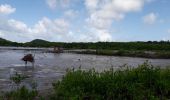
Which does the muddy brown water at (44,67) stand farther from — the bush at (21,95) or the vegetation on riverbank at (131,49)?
the vegetation on riverbank at (131,49)

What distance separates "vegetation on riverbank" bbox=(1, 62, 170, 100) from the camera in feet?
42.1

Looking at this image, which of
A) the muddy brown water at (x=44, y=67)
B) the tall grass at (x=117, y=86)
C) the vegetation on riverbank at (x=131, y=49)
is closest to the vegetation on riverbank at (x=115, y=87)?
the tall grass at (x=117, y=86)

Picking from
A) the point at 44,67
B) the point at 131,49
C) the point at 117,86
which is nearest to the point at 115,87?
the point at 117,86

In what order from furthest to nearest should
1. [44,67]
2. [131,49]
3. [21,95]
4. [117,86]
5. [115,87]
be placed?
1. [131,49]
2. [44,67]
3. [117,86]
4. [115,87]
5. [21,95]

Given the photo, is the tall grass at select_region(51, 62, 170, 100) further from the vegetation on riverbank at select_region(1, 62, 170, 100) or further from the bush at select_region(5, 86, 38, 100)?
the bush at select_region(5, 86, 38, 100)

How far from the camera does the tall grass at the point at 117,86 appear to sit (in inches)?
504

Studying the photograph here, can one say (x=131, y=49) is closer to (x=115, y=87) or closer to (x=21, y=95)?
(x=115, y=87)

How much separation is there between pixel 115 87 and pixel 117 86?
15 cm

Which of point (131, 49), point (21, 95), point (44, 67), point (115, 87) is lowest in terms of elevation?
point (44, 67)

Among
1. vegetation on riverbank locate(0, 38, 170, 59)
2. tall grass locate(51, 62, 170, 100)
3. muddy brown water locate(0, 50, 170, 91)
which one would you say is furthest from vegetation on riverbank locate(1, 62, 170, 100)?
vegetation on riverbank locate(0, 38, 170, 59)

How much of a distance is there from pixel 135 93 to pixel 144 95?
1.41 ft

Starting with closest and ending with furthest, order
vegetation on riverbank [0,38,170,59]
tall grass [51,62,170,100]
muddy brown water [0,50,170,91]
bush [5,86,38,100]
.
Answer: tall grass [51,62,170,100]
bush [5,86,38,100]
muddy brown water [0,50,170,91]
vegetation on riverbank [0,38,170,59]

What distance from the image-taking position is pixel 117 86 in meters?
13.3

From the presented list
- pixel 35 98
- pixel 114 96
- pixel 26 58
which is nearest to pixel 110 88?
pixel 114 96
